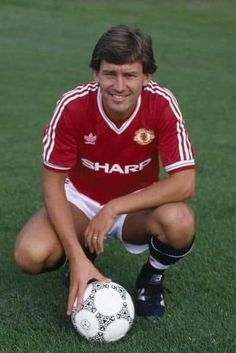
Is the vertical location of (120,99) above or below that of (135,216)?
above

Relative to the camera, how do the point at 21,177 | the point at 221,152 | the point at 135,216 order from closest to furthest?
the point at 135,216
the point at 21,177
the point at 221,152

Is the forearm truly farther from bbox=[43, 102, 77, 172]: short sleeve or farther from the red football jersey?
bbox=[43, 102, 77, 172]: short sleeve

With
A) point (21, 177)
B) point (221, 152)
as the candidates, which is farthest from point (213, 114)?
point (21, 177)

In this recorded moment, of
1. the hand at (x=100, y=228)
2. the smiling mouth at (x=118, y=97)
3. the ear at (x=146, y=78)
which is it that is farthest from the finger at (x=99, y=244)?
the ear at (x=146, y=78)

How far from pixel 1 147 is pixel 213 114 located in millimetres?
3709

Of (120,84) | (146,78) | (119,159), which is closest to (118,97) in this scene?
(120,84)

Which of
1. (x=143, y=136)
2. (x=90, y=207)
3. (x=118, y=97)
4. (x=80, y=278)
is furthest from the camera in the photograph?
(x=90, y=207)

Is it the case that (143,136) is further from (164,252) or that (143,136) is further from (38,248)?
(38,248)

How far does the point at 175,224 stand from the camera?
4227 millimetres

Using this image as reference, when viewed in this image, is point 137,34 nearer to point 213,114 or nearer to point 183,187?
point 183,187

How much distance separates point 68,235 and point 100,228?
171 mm

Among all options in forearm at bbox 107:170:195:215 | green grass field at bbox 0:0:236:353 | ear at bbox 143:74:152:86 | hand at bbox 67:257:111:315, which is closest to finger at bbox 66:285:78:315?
hand at bbox 67:257:111:315

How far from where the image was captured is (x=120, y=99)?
13.6 feet

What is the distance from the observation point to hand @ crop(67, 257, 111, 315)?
3.98m
